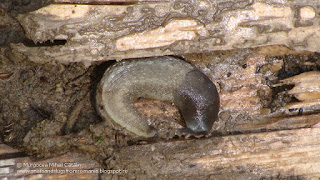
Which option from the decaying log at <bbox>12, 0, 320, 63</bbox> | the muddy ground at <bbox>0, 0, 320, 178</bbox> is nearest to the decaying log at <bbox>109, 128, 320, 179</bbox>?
the muddy ground at <bbox>0, 0, 320, 178</bbox>

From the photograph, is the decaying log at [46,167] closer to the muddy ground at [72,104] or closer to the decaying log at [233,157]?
the muddy ground at [72,104]

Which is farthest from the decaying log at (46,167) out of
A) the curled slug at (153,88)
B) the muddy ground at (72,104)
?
the curled slug at (153,88)

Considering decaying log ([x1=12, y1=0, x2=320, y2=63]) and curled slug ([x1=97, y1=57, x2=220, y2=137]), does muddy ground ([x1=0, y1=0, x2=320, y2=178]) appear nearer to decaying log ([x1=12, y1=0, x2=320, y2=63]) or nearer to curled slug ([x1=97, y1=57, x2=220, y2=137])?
curled slug ([x1=97, y1=57, x2=220, y2=137])

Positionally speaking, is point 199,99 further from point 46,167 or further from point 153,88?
point 46,167

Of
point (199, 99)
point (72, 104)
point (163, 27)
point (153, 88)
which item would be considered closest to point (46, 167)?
point (72, 104)

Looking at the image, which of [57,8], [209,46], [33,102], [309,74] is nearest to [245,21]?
[209,46]

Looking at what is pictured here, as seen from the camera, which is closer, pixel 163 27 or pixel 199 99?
pixel 163 27
